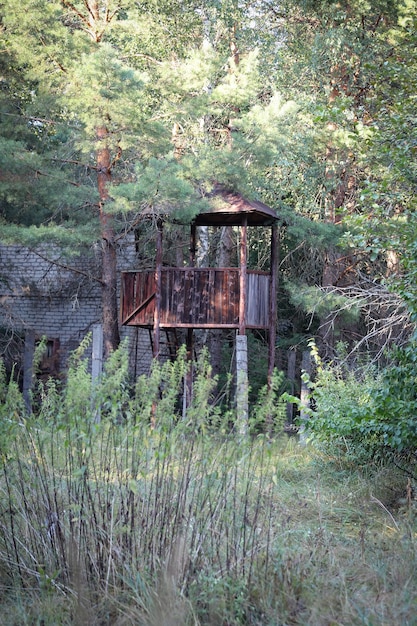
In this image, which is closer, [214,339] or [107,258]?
[107,258]

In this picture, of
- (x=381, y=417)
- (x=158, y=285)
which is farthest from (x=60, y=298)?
(x=381, y=417)

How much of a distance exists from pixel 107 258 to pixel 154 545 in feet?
38.4

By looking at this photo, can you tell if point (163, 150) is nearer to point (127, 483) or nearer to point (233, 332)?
point (233, 332)

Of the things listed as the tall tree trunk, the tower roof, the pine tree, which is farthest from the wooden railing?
the pine tree

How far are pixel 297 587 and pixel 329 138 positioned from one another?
43.2ft

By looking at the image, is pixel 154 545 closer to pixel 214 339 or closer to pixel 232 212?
pixel 232 212

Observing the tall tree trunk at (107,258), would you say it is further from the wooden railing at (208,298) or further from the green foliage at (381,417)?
the green foliage at (381,417)

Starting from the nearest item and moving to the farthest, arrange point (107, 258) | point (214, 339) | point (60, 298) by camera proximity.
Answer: point (107, 258)
point (214, 339)
point (60, 298)

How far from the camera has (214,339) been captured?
19812mm

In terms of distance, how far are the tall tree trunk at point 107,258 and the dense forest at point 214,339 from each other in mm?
43

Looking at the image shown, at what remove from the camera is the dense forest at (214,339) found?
5043 millimetres

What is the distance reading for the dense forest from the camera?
5.04 metres

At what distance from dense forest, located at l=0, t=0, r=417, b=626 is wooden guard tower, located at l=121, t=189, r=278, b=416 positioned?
522mm

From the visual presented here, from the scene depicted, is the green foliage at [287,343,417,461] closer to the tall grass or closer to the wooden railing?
the tall grass
